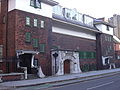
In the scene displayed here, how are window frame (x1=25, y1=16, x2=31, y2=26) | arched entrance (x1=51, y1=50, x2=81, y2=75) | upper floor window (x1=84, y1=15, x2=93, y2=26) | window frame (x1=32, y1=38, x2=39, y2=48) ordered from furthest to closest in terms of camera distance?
upper floor window (x1=84, y1=15, x2=93, y2=26), arched entrance (x1=51, y1=50, x2=81, y2=75), window frame (x1=32, y1=38, x2=39, y2=48), window frame (x1=25, y1=16, x2=31, y2=26)

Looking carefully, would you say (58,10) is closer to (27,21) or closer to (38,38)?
(38,38)

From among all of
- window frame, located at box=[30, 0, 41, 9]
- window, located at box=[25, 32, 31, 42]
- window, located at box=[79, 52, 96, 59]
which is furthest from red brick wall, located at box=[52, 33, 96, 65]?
window, located at box=[25, 32, 31, 42]

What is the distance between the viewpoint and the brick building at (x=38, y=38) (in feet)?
73.3

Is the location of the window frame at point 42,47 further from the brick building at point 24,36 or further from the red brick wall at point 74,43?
the red brick wall at point 74,43

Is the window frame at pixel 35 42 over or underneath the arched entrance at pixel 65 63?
A: over

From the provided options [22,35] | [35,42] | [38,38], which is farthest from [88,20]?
[22,35]

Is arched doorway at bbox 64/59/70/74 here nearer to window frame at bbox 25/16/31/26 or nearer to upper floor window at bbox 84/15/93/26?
window frame at bbox 25/16/31/26

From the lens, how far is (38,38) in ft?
81.3

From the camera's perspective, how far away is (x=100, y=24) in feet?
134

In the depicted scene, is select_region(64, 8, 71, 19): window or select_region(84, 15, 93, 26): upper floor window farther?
select_region(84, 15, 93, 26): upper floor window

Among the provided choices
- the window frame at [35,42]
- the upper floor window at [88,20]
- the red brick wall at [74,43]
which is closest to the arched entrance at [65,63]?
the red brick wall at [74,43]

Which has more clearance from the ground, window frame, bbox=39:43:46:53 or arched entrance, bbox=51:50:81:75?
window frame, bbox=39:43:46:53

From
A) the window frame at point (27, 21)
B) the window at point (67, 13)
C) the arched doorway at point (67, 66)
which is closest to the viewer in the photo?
the window frame at point (27, 21)

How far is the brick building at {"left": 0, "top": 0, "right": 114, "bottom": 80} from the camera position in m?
22.3
